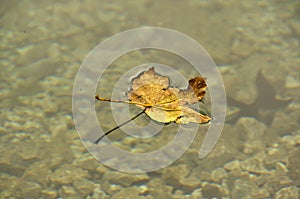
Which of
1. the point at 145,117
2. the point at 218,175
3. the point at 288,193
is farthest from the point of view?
the point at 145,117

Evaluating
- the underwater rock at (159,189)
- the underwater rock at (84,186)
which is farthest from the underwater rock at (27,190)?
the underwater rock at (159,189)

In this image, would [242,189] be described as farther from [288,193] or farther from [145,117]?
[145,117]

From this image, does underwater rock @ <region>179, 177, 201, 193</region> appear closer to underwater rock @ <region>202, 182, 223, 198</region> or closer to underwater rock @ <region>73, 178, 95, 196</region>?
underwater rock @ <region>202, 182, 223, 198</region>

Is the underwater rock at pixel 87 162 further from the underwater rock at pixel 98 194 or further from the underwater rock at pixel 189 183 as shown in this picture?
the underwater rock at pixel 189 183

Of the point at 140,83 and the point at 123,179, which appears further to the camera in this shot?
the point at 140,83

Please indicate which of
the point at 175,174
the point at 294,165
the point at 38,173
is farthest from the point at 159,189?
the point at 294,165

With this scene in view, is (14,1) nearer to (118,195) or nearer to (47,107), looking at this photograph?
(47,107)

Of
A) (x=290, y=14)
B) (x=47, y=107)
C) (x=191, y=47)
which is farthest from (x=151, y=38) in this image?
(x=290, y=14)
